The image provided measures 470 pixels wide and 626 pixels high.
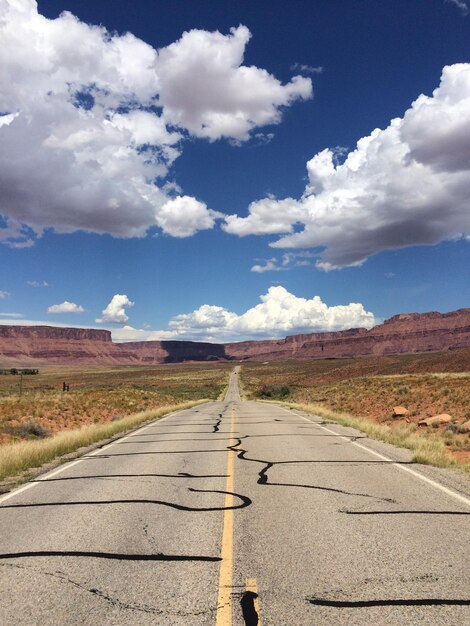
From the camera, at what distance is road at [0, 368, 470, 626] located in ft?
12.9

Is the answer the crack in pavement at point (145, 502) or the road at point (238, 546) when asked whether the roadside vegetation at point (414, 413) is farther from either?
the crack in pavement at point (145, 502)

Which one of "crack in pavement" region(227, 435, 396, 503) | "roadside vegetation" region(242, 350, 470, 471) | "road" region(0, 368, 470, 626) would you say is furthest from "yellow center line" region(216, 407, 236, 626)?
"roadside vegetation" region(242, 350, 470, 471)

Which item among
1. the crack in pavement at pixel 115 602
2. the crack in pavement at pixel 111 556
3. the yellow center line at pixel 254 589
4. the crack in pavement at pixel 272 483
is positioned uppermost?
the yellow center line at pixel 254 589

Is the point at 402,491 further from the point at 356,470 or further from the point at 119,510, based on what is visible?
the point at 119,510

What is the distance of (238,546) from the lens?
17.6ft

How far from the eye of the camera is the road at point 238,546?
394cm

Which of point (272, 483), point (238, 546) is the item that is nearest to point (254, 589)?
point (238, 546)

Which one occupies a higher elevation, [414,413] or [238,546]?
[238,546]

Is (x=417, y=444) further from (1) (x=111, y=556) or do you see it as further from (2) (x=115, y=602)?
(2) (x=115, y=602)

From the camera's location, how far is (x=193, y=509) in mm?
6941

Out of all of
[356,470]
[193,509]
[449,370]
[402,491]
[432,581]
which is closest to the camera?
[432,581]

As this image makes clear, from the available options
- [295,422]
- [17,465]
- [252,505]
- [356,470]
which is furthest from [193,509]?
[295,422]

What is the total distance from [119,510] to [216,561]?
8.31ft

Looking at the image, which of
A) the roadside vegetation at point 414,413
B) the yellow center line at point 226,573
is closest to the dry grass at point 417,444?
the roadside vegetation at point 414,413
